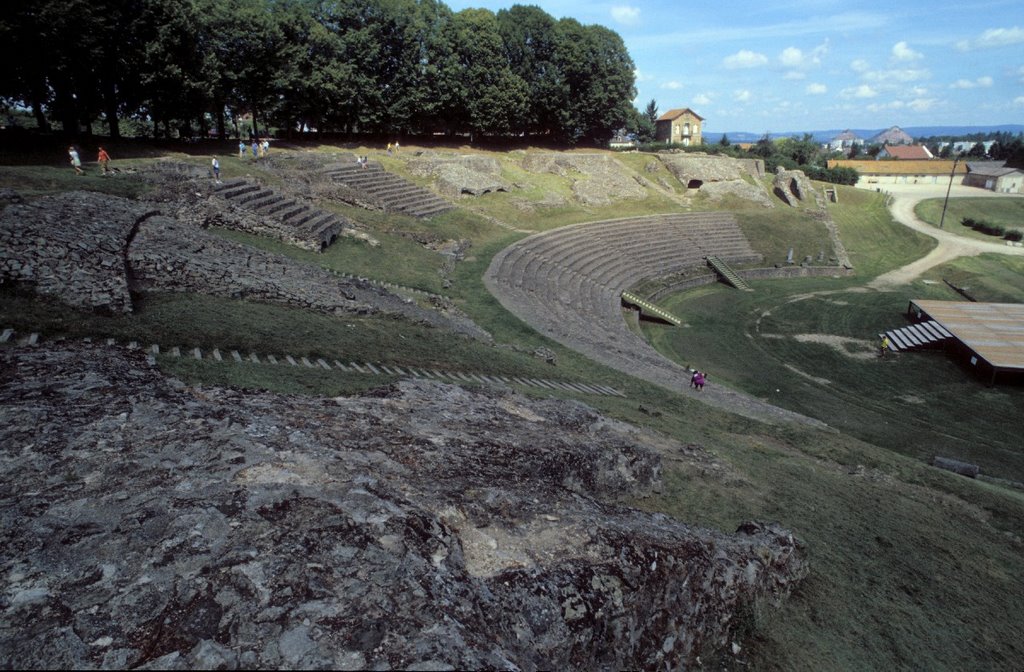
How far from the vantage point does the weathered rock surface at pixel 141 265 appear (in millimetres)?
13492

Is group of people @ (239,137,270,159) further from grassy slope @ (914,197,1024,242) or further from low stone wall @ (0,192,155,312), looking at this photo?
grassy slope @ (914,197,1024,242)

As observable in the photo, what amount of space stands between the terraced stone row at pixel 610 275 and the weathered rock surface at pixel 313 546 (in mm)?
13497

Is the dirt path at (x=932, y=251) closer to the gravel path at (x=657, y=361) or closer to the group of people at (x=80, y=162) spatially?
the gravel path at (x=657, y=361)

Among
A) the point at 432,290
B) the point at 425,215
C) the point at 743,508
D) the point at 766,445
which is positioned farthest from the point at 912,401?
the point at 425,215

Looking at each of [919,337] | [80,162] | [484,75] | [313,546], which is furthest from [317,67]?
[313,546]

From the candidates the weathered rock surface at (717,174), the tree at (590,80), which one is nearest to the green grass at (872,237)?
the weathered rock surface at (717,174)

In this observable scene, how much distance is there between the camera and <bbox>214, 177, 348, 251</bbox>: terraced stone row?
26625 millimetres

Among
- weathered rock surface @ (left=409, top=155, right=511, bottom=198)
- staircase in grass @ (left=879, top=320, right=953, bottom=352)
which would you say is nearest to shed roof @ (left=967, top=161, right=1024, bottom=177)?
staircase in grass @ (left=879, top=320, right=953, bottom=352)

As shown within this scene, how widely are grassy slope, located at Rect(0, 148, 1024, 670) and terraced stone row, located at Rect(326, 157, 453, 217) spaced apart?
18.2ft

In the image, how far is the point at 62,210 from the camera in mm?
16359

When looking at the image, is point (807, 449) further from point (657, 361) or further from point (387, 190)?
point (387, 190)

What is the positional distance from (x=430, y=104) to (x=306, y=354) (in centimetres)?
4981

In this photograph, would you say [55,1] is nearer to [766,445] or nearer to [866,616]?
[766,445]

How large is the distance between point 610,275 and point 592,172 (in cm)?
2290
